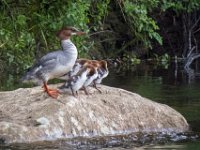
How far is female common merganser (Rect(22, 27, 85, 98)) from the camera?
35.0ft

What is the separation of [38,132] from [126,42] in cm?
1803

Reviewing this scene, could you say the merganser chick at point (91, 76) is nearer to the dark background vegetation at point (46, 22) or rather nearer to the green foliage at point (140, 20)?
the dark background vegetation at point (46, 22)

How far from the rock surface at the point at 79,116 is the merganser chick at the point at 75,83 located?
135mm

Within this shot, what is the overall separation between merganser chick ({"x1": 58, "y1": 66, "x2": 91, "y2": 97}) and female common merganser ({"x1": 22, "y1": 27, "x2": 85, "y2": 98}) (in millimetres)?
145

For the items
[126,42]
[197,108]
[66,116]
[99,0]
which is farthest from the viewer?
[126,42]

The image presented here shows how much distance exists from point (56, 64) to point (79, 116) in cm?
96

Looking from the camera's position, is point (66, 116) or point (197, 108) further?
point (197, 108)

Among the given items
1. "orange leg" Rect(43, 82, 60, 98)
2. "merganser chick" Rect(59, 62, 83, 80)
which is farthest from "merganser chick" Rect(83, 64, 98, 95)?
"orange leg" Rect(43, 82, 60, 98)

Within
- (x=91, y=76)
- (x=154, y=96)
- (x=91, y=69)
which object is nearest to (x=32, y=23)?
(x=154, y=96)

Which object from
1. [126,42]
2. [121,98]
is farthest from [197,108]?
[126,42]

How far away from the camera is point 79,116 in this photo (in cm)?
1024

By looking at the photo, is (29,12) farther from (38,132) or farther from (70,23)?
(38,132)

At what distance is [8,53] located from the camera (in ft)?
48.1

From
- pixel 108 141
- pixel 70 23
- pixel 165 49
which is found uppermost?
pixel 70 23
